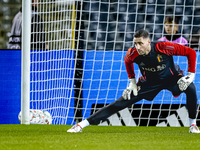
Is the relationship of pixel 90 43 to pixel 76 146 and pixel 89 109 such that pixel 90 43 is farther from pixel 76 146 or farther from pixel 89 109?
pixel 76 146

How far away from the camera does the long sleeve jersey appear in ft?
15.1

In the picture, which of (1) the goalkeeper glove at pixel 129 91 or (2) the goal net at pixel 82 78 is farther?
(2) the goal net at pixel 82 78

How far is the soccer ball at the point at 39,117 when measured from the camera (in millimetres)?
6125

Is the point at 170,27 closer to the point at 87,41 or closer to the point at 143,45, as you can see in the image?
the point at 87,41

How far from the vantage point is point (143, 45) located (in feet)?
15.1

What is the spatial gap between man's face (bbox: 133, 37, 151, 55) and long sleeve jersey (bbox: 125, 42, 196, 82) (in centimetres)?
4

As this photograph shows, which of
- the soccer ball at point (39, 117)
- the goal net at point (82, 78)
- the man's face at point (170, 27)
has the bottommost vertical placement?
the soccer ball at point (39, 117)

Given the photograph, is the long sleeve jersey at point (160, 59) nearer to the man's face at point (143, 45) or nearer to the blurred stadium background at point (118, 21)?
the man's face at point (143, 45)

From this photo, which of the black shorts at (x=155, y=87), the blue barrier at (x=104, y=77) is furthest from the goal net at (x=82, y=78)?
the black shorts at (x=155, y=87)

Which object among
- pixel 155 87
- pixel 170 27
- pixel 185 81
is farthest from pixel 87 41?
pixel 185 81

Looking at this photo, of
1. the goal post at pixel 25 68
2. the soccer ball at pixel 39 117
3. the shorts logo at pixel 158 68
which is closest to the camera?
the shorts logo at pixel 158 68

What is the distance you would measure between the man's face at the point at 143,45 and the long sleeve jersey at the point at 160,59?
1.8 inches

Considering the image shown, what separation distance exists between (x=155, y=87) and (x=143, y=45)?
62 centimetres

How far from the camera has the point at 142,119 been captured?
6355 millimetres
